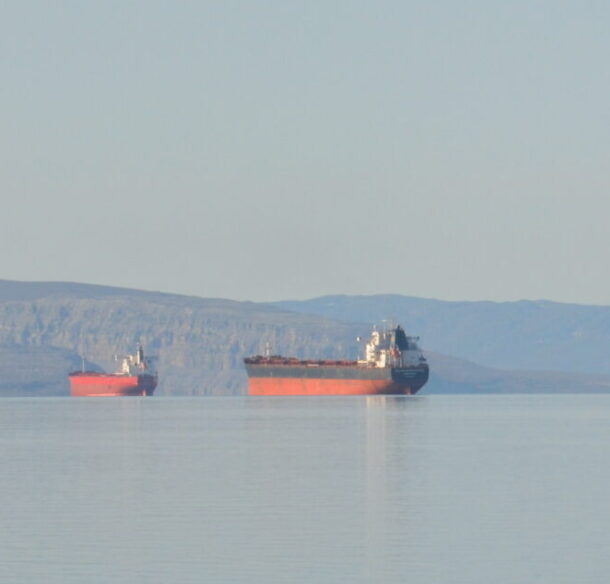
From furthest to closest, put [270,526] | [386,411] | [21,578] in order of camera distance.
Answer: [386,411], [270,526], [21,578]

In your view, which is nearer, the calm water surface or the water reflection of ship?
the calm water surface

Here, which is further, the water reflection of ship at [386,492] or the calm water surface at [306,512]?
the water reflection of ship at [386,492]

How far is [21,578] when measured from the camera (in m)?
49.2

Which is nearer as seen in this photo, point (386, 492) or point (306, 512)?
point (306, 512)

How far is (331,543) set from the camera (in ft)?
182

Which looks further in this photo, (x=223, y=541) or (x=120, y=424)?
(x=120, y=424)

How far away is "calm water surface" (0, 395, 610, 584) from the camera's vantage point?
50750mm

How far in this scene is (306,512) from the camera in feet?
209

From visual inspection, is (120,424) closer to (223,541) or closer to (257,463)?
(257,463)

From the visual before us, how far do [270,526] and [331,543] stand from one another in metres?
4.64

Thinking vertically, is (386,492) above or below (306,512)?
above

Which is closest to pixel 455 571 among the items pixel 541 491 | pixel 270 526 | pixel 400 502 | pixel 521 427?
pixel 270 526

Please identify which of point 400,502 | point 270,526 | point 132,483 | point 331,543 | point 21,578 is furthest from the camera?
point 132,483

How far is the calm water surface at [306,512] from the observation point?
5075 cm
